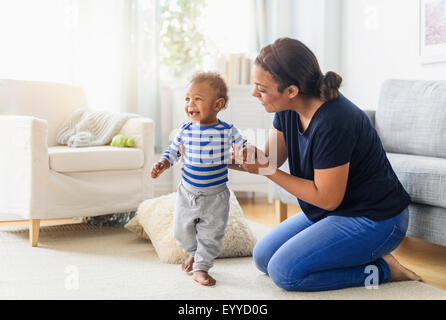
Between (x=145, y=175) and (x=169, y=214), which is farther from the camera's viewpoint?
(x=145, y=175)

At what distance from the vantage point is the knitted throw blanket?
285 cm

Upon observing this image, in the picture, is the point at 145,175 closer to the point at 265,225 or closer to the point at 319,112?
the point at 265,225

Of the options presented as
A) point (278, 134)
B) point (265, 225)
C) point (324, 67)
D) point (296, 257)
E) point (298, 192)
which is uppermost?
point (324, 67)

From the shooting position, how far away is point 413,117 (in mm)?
2623

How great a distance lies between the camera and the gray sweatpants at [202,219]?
1771 millimetres

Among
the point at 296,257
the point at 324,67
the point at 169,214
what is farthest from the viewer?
the point at 324,67

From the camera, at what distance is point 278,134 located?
189cm

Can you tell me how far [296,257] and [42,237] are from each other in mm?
1500

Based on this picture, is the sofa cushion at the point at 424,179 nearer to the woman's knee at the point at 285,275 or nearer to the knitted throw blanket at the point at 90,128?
the woman's knee at the point at 285,275

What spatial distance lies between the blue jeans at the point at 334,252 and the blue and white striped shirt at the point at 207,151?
337 mm

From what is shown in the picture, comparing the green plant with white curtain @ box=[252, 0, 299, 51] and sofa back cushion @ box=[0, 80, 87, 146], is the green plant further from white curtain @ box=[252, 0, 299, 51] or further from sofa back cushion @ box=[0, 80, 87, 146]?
sofa back cushion @ box=[0, 80, 87, 146]

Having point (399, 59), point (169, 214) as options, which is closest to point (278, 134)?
point (169, 214)
